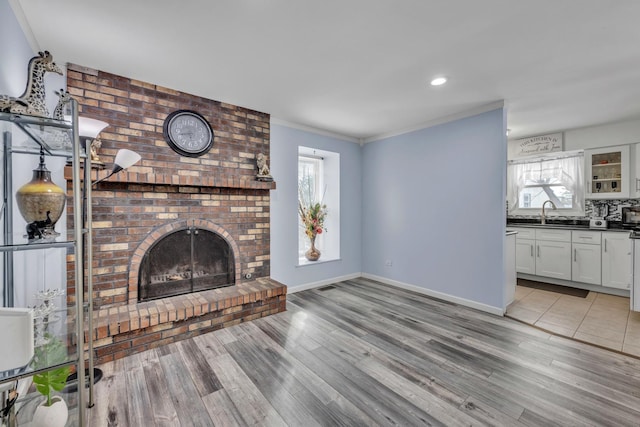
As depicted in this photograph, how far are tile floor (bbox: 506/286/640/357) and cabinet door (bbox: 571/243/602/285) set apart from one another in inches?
8.8

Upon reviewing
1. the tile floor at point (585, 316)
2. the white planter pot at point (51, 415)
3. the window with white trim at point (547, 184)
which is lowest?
the tile floor at point (585, 316)

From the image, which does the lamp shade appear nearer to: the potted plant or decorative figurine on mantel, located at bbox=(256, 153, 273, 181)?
the potted plant

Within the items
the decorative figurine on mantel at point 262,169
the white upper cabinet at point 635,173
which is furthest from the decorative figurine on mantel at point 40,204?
the white upper cabinet at point 635,173

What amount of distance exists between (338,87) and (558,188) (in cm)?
439

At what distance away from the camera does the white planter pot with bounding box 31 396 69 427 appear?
1332mm

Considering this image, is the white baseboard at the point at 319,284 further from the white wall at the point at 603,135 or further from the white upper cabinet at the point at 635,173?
the white upper cabinet at the point at 635,173

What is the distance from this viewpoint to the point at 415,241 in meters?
3.96

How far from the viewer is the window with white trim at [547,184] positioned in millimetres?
4430

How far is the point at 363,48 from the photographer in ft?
6.76

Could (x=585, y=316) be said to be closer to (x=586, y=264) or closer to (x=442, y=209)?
(x=586, y=264)

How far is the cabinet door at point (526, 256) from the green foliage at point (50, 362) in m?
5.66

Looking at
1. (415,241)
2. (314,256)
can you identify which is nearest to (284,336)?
(314,256)

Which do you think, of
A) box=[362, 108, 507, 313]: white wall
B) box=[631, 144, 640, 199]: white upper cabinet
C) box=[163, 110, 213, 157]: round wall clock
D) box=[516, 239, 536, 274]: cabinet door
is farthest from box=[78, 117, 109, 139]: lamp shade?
box=[631, 144, 640, 199]: white upper cabinet

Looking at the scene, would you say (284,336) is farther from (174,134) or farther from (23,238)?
(174,134)
